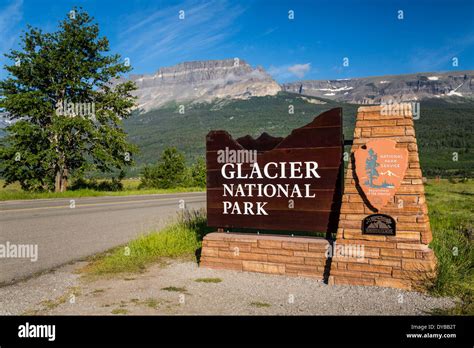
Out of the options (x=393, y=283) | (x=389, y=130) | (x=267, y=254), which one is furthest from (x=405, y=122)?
(x=267, y=254)

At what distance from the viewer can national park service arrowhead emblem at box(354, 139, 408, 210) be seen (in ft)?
16.7

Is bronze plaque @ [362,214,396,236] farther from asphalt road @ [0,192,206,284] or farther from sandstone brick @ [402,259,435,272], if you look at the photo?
asphalt road @ [0,192,206,284]

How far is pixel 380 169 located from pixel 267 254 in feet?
6.55

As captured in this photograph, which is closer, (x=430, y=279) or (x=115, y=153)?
(x=430, y=279)

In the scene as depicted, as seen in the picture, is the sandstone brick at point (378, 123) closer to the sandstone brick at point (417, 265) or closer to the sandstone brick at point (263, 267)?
the sandstone brick at point (417, 265)

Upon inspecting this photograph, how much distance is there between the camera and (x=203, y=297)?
4840 mm

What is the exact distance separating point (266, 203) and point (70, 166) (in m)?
22.0

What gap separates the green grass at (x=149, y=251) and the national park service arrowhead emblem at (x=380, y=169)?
11.4ft

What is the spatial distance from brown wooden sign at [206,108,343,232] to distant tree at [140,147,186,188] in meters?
30.4

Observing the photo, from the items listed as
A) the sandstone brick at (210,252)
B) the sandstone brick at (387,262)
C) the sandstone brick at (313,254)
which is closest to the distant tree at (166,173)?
the sandstone brick at (210,252)

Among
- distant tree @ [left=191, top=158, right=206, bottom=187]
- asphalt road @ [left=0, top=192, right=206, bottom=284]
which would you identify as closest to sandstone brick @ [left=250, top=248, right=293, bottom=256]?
asphalt road @ [left=0, top=192, right=206, bottom=284]
